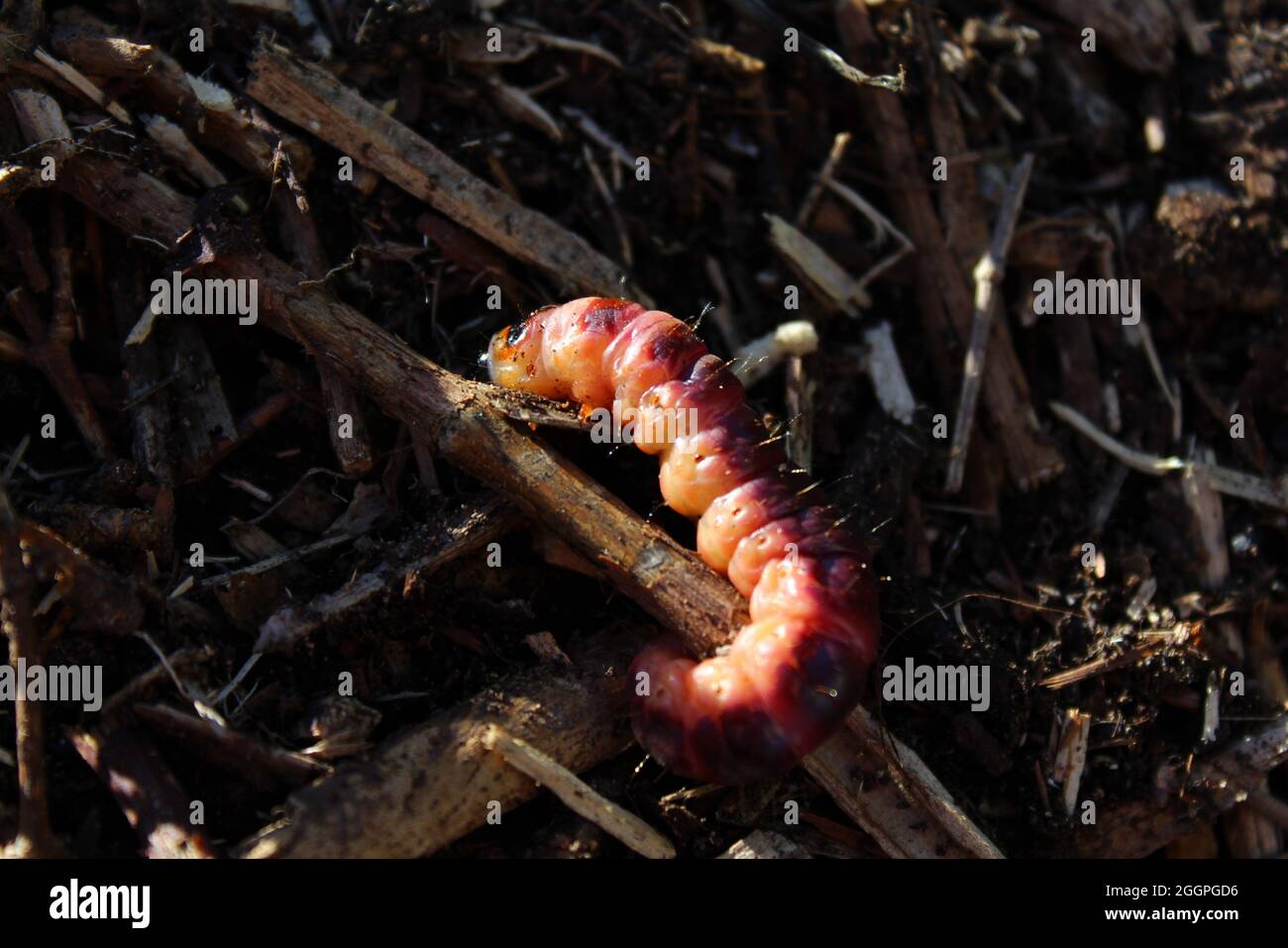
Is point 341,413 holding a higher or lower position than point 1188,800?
higher

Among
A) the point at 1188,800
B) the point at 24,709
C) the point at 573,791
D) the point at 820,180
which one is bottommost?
the point at 1188,800

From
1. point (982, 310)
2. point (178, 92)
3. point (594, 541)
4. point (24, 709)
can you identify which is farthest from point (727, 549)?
point (178, 92)

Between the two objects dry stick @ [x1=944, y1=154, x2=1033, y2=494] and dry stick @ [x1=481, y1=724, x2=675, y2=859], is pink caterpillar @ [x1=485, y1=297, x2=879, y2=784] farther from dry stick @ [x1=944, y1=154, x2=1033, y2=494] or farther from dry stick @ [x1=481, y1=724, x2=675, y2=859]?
dry stick @ [x1=944, y1=154, x2=1033, y2=494]

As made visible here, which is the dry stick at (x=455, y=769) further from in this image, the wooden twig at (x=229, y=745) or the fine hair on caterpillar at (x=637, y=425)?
the fine hair on caterpillar at (x=637, y=425)

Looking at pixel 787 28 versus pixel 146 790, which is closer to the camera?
pixel 146 790

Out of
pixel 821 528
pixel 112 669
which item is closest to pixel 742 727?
pixel 821 528

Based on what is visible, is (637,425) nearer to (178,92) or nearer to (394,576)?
(394,576)

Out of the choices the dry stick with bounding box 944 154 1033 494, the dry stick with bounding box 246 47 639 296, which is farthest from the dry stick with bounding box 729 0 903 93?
the dry stick with bounding box 246 47 639 296
